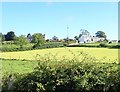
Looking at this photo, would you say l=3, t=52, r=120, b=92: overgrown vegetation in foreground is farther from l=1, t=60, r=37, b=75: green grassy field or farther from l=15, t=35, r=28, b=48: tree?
l=15, t=35, r=28, b=48: tree

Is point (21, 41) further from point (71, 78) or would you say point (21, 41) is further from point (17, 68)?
point (71, 78)

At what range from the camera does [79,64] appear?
8.18 metres

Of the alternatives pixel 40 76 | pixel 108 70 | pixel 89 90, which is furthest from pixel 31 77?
pixel 108 70

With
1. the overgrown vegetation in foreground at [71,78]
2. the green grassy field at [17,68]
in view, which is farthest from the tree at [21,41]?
the overgrown vegetation in foreground at [71,78]

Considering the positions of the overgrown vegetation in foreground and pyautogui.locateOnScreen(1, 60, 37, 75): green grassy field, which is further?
pyautogui.locateOnScreen(1, 60, 37, 75): green grassy field

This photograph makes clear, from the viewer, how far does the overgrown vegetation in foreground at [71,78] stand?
7.88m

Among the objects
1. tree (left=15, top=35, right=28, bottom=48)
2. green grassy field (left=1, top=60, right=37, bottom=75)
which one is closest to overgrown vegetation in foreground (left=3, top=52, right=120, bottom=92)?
green grassy field (left=1, top=60, right=37, bottom=75)

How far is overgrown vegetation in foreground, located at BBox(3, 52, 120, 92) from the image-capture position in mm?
7879

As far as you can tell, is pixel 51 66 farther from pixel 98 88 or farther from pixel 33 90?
pixel 98 88

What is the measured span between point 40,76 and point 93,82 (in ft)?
5.04

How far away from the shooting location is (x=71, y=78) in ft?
26.1

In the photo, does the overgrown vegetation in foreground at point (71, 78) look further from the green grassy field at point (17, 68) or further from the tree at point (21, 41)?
the tree at point (21, 41)

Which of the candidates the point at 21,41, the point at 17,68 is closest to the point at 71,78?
the point at 17,68

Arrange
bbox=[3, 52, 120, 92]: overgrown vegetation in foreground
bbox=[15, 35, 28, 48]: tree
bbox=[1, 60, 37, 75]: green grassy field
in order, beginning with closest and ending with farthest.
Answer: bbox=[3, 52, 120, 92]: overgrown vegetation in foreground, bbox=[1, 60, 37, 75]: green grassy field, bbox=[15, 35, 28, 48]: tree
